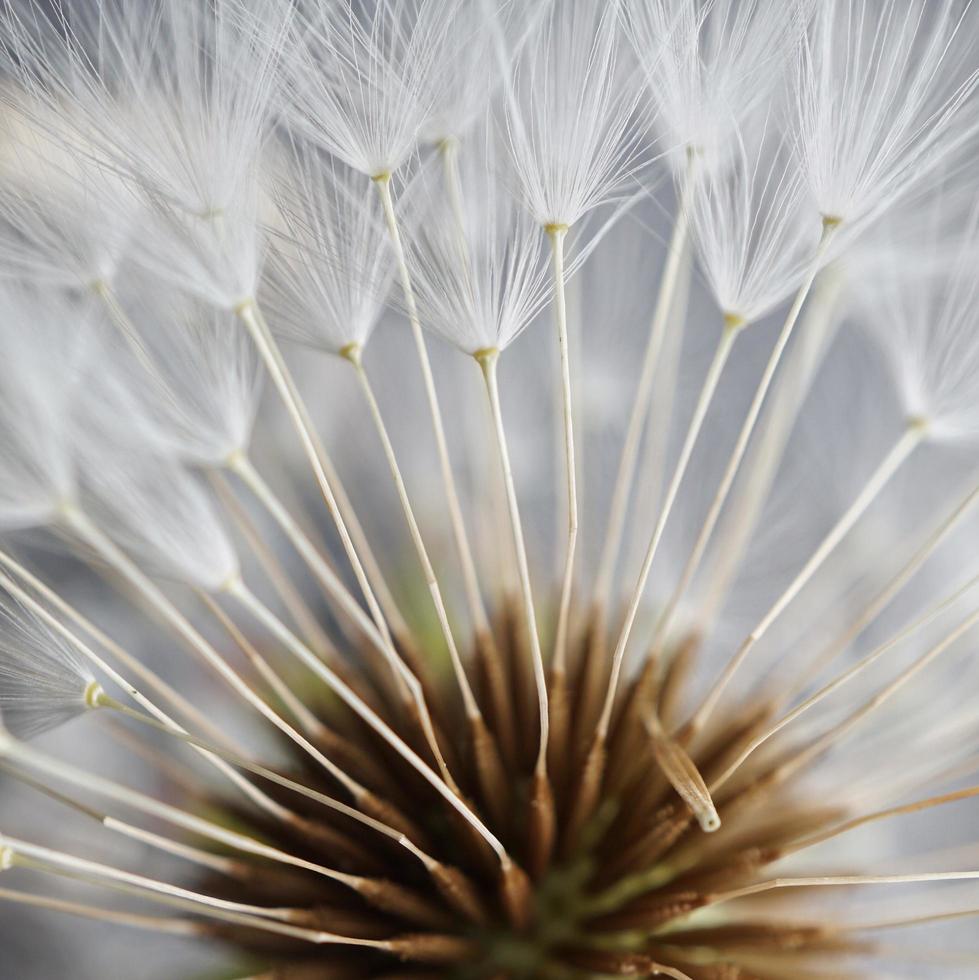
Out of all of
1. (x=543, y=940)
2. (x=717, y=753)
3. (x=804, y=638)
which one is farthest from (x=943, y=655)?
(x=543, y=940)

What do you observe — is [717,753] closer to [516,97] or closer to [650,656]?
[650,656]

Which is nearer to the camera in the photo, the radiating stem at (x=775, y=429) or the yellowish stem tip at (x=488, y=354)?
the yellowish stem tip at (x=488, y=354)

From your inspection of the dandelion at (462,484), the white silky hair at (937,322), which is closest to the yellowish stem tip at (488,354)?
the dandelion at (462,484)

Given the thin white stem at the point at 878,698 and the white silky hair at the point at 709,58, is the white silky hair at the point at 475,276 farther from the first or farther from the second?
the thin white stem at the point at 878,698

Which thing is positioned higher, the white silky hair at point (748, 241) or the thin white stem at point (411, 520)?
the white silky hair at point (748, 241)

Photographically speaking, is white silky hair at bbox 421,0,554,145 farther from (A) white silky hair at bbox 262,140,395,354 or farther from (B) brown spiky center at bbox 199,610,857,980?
(B) brown spiky center at bbox 199,610,857,980

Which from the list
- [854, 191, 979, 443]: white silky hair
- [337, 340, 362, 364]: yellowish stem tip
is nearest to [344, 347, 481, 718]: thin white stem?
[337, 340, 362, 364]: yellowish stem tip

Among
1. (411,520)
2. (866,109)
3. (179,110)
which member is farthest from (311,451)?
(866,109)
